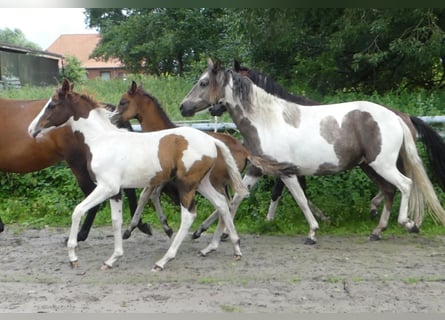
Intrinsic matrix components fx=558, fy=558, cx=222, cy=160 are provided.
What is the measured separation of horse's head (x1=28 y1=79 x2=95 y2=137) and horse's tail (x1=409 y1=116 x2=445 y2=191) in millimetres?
3797

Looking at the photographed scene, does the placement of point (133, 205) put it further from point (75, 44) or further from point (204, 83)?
point (75, 44)

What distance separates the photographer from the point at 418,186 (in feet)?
20.8

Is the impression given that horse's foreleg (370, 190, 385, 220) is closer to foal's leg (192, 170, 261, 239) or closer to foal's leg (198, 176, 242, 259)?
foal's leg (192, 170, 261, 239)

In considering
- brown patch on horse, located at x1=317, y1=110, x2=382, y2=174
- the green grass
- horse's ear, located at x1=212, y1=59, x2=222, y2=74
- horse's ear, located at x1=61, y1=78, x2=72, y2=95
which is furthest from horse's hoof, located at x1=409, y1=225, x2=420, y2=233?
horse's ear, located at x1=61, y1=78, x2=72, y2=95

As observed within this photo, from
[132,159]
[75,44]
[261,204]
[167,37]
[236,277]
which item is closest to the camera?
[236,277]

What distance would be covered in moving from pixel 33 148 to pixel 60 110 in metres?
1.23

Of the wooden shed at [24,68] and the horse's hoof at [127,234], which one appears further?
the wooden shed at [24,68]

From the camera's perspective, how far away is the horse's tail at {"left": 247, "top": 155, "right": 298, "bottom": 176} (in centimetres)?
587

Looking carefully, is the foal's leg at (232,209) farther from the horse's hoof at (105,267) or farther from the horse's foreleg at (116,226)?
the horse's hoof at (105,267)

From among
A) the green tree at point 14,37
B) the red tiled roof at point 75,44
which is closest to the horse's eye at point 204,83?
the red tiled roof at point 75,44

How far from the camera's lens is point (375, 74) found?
40.0 feet

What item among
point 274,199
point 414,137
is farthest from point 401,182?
point 274,199

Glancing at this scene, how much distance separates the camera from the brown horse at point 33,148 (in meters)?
6.38

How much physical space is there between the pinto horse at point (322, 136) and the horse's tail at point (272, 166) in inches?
2.5
